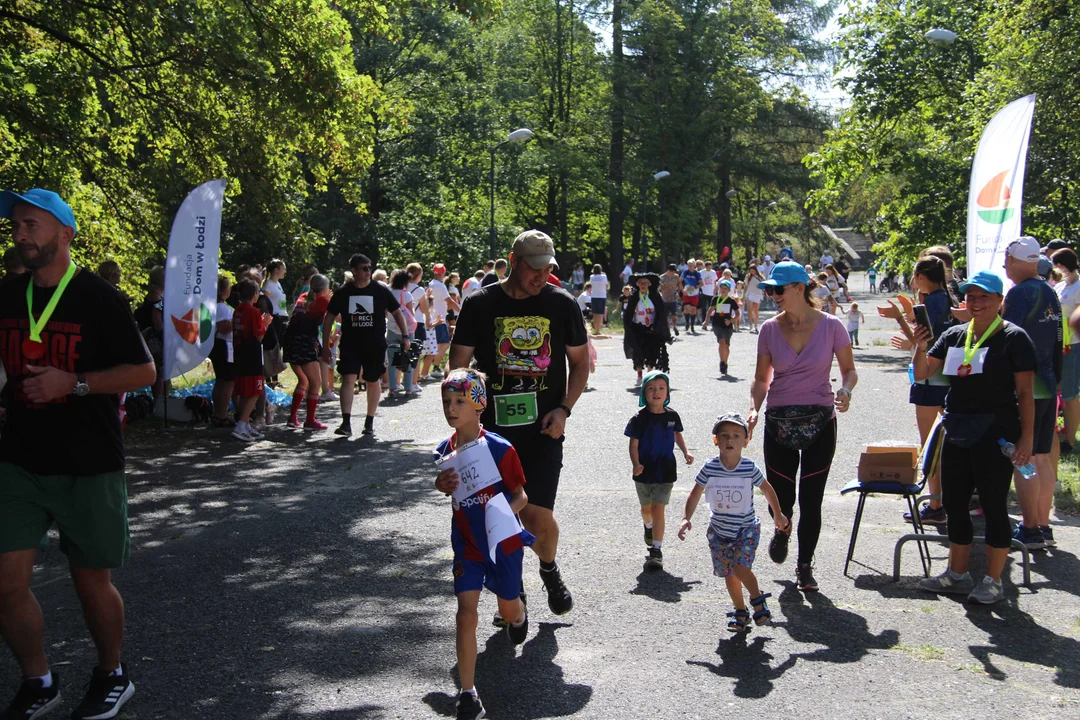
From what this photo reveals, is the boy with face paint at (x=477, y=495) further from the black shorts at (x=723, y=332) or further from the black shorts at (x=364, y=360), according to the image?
the black shorts at (x=723, y=332)

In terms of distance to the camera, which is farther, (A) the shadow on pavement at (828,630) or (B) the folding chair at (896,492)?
(B) the folding chair at (896,492)

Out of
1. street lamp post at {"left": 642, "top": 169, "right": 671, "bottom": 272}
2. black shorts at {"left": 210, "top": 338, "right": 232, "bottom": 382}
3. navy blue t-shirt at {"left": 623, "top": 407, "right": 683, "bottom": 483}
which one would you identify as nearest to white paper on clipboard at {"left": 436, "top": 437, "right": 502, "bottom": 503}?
navy blue t-shirt at {"left": 623, "top": 407, "right": 683, "bottom": 483}

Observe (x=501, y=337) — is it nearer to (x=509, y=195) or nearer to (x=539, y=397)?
(x=539, y=397)

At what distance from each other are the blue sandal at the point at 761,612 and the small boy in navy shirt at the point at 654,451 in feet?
4.13

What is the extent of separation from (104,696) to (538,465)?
227cm

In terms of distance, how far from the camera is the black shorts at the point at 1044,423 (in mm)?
7617

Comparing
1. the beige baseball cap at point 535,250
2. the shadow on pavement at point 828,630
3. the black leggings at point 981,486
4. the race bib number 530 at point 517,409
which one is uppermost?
the beige baseball cap at point 535,250

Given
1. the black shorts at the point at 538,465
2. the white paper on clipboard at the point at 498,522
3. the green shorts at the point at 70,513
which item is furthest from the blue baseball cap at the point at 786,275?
the green shorts at the point at 70,513

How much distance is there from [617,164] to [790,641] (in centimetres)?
4769

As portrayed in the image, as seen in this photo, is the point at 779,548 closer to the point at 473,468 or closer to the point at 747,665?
the point at 747,665

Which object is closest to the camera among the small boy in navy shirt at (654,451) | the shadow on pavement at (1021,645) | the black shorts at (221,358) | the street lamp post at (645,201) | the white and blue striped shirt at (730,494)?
the shadow on pavement at (1021,645)

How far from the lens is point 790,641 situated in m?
5.70

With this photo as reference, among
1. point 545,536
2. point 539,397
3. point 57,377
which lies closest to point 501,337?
point 539,397

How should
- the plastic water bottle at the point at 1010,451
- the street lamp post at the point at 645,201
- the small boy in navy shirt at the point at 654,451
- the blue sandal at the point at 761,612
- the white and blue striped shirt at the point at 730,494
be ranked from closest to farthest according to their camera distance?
1. the blue sandal at the point at 761,612
2. the white and blue striped shirt at the point at 730,494
3. the plastic water bottle at the point at 1010,451
4. the small boy in navy shirt at the point at 654,451
5. the street lamp post at the point at 645,201
